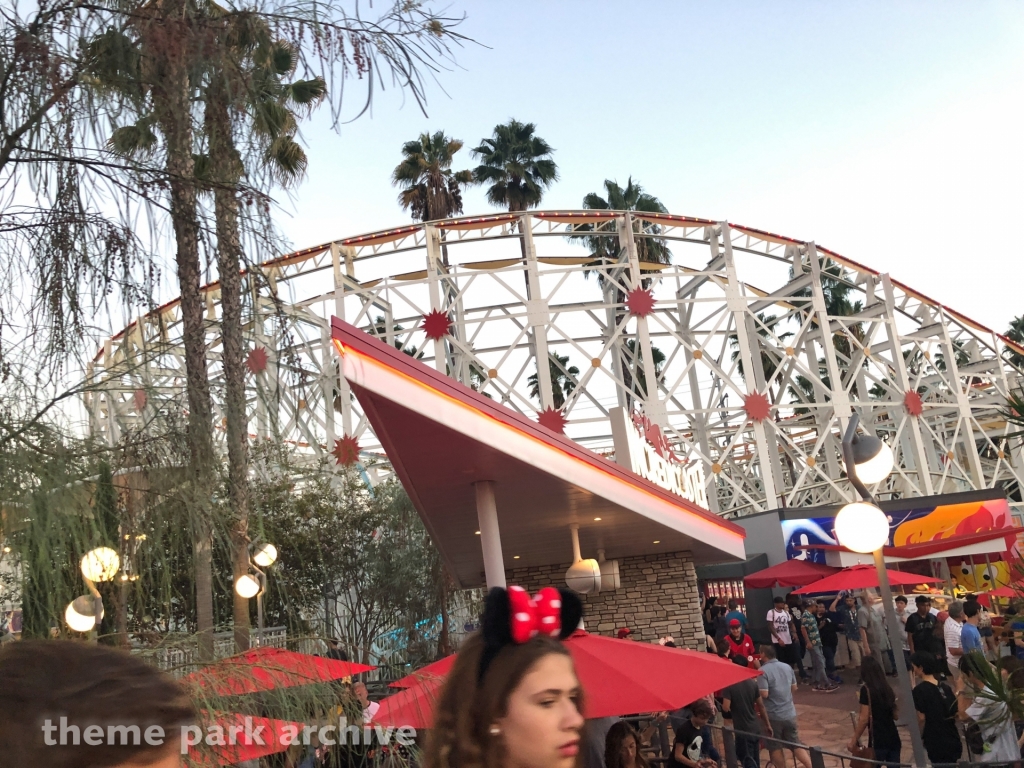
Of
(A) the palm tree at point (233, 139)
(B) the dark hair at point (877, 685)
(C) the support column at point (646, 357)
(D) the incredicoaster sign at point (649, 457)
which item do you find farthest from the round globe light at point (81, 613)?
(C) the support column at point (646, 357)

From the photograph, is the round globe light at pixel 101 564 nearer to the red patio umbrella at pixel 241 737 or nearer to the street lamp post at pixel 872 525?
the red patio umbrella at pixel 241 737

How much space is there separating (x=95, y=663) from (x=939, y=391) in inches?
1208

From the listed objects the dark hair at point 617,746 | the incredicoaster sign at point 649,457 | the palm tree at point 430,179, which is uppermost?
the palm tree at point 430,179

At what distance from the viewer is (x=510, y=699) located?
2279mm

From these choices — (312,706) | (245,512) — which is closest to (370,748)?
(312,706)

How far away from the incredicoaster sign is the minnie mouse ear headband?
854 centimetres

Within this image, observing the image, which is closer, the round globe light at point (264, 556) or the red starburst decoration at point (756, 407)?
the round globe light at point (264, 556)

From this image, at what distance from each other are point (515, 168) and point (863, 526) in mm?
28407

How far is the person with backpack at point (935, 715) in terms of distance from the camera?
25.2ft

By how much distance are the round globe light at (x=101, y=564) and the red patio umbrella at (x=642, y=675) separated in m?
3.63

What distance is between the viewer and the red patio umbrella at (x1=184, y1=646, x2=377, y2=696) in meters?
2.84

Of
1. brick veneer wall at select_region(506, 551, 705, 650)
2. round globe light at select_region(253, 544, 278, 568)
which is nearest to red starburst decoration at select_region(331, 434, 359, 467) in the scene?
round globe light at select_region(253, 544, 278, 568)

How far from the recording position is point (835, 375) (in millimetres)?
23297

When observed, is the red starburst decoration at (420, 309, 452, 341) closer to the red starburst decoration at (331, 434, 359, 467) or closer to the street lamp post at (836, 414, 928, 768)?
the red starburst decoration at (331, 434, 359, 467)
